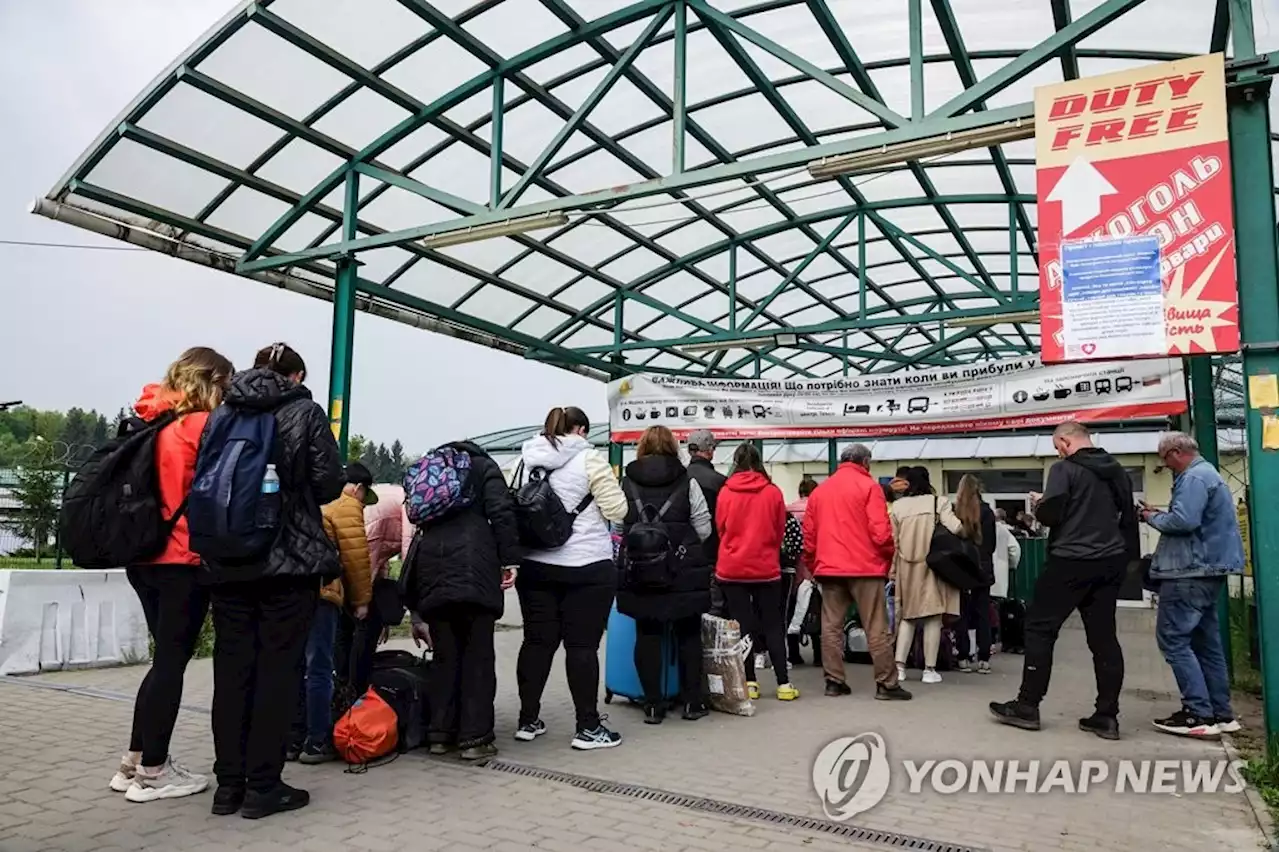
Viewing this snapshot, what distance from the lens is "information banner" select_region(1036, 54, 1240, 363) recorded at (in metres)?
4.84

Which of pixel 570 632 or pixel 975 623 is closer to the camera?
pixel 570 632

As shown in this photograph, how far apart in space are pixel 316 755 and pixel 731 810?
84.1 inches

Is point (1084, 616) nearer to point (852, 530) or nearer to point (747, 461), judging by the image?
point (852, 530)

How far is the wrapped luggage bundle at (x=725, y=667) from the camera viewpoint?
5914 mm

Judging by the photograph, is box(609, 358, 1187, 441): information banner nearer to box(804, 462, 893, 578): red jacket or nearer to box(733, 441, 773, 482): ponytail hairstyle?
box(804, 462, 893, 578): red jacket

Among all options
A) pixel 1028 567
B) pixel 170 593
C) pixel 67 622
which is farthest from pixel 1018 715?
pixel 1028 567

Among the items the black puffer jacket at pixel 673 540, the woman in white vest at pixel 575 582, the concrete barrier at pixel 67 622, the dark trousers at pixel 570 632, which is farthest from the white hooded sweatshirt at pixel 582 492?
the concrete barrier at pixel 67 622

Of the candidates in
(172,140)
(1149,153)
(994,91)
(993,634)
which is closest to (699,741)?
(1149,153)

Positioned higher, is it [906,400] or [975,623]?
[906,400]

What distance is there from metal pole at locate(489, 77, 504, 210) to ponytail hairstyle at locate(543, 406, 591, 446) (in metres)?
3.46

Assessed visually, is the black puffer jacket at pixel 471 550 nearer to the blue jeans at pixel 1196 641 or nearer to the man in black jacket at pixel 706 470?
the man in black jacket at pixel 706 470

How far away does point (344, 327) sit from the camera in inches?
356

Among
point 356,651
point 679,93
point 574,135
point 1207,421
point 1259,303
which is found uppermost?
point 574,135

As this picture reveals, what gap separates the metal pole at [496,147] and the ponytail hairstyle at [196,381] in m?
4.23
